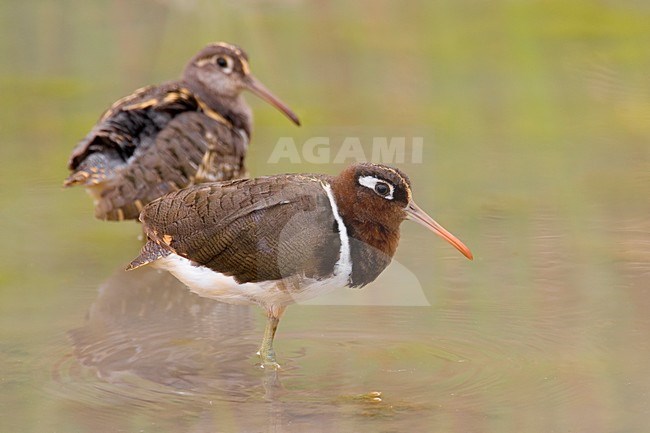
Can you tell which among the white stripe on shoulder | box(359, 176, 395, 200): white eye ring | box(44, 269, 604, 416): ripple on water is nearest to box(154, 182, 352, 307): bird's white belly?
the white stripe on shoulder

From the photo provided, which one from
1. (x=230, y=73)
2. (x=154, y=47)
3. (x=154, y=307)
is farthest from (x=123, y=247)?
(x=154, y=47)

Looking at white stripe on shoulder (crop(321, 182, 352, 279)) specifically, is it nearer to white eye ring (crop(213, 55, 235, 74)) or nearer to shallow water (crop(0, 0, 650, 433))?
shallow water (crop(0, 0, 650, 433))

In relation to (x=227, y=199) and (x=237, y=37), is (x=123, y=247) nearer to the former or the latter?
(x=227, y=199)

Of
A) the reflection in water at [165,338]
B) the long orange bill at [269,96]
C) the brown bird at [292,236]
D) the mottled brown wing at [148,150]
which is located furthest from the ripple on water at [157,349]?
the long orange bill at [269,96]

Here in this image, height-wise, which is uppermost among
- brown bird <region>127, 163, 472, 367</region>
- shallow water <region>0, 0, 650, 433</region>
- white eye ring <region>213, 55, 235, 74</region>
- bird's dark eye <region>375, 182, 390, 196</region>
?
bird's dark eye <region>375, 182, 390, 196</region>

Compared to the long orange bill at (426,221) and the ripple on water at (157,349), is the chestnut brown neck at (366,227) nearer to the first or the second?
the long orange bill at (426,221)

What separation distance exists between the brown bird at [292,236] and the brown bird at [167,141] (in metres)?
1.52

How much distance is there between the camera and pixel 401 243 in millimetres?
7371

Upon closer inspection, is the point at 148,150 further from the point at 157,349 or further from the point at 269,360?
the point at 269,360

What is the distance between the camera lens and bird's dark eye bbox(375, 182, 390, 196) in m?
5.71

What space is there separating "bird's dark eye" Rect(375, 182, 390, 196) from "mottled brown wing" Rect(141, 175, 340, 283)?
0.24 m

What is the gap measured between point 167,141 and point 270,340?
7.11 feet

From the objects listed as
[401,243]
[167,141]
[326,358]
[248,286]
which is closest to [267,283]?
[248,286]

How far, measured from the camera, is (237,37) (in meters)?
10.9
